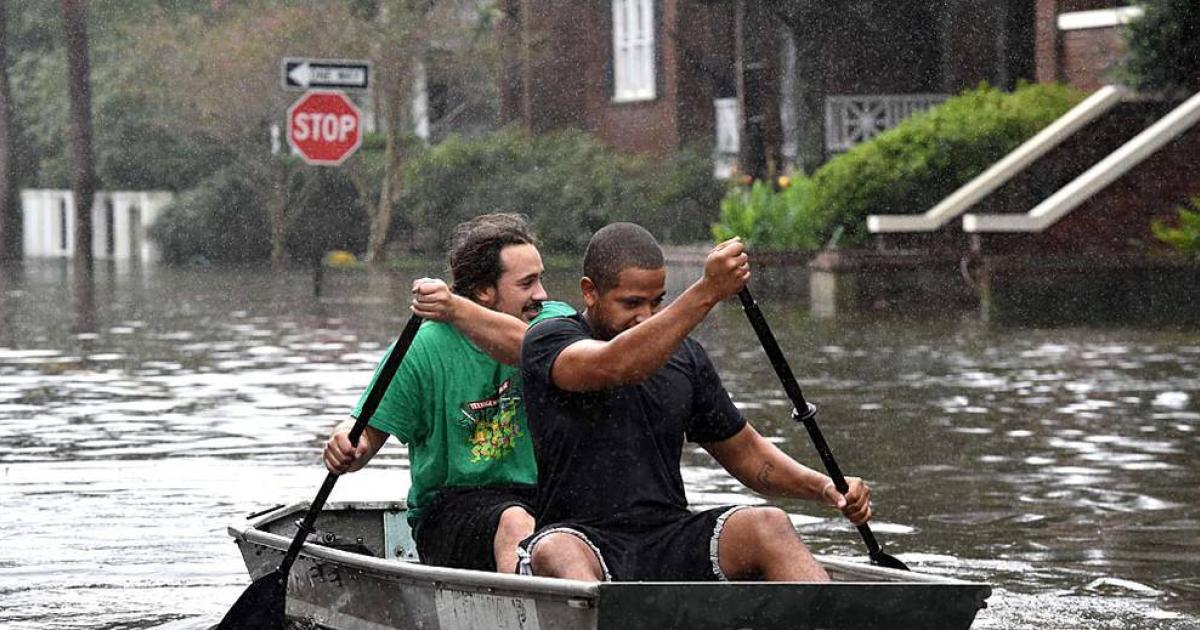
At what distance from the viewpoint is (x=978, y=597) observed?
20.7 feet

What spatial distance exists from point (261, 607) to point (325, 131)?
25947mm

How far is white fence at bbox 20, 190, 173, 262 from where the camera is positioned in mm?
50000

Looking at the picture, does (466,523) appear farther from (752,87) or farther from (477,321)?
(752,87)

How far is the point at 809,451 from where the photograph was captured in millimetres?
13664

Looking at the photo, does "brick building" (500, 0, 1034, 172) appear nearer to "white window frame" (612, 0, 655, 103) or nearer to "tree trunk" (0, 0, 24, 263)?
"white window frame" (612, 0, 655, 103)

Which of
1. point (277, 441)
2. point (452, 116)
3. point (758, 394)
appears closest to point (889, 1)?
point (452, 116)

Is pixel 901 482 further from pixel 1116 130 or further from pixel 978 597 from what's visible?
pixel 1116 130

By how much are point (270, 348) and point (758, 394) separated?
637 cm

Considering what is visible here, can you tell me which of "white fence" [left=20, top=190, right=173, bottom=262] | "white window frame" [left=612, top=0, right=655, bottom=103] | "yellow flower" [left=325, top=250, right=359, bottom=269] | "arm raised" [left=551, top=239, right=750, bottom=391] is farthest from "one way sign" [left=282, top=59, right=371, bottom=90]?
"arm raised" [left=551, top=239, right=750, bottom=391]

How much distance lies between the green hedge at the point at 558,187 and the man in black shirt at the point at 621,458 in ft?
94.3

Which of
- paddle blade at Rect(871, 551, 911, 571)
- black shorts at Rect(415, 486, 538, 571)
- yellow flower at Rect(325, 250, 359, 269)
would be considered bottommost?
yellow flower at Rect(325, 250, 359, 269)

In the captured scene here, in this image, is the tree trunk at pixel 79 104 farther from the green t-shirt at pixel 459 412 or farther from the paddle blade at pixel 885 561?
the paddle blade at pixel 885 561

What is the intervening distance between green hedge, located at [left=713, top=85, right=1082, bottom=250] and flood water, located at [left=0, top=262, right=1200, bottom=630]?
2646 mm

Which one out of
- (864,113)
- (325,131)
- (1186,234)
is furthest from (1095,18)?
(325,131)
